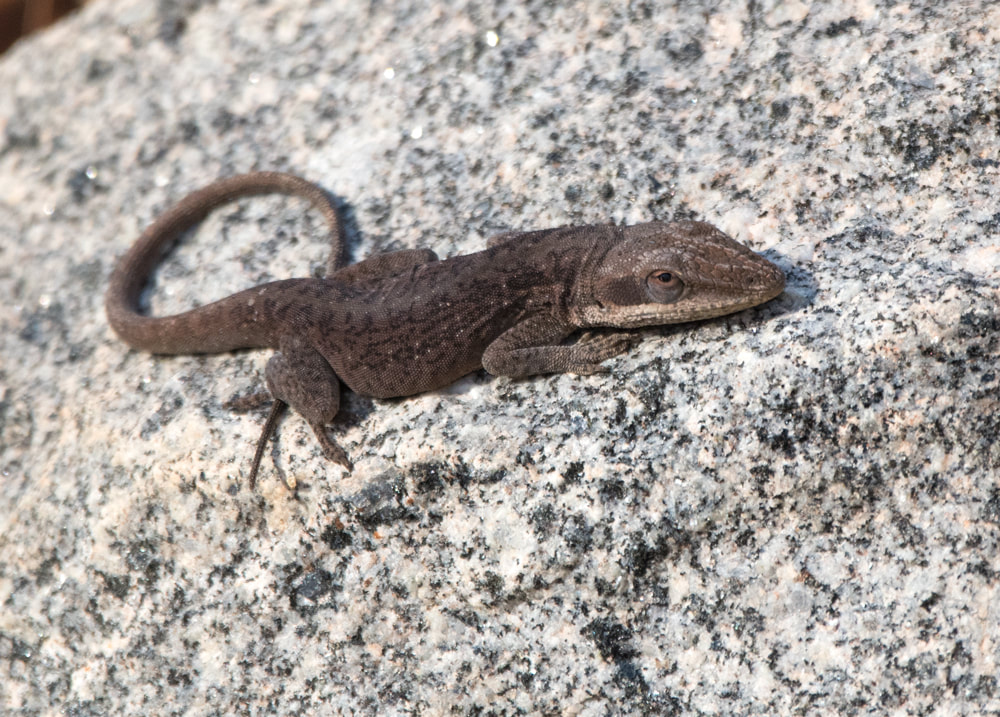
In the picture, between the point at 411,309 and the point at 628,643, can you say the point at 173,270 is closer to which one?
the point at 411,309

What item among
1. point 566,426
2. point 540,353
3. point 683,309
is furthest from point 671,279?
point 566,426

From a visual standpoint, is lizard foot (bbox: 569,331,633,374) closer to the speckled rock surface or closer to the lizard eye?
the speckled rock surface

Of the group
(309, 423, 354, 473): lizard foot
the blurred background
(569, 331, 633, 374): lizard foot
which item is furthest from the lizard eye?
the blurred background

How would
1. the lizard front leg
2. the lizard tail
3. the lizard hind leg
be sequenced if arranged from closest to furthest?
1. the lizard front leg
2. the lizard hind leg
3. the lizard tail

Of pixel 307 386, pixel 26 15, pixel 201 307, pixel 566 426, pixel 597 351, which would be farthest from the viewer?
pixel 26 15

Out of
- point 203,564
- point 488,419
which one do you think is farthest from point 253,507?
point 488,419

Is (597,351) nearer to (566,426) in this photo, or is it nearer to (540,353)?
(540,353)

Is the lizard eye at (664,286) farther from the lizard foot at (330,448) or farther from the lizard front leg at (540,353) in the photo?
the lizard foot at (330,448)

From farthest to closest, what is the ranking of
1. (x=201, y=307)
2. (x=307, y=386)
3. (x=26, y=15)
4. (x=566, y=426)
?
(x=26, y=15) → (x=201, y=307) → (x=307, y=386) → (x=566, y=426)
